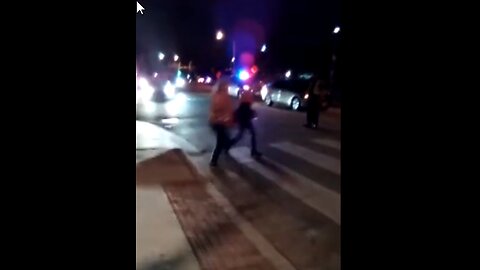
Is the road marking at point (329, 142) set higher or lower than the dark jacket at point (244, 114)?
lower

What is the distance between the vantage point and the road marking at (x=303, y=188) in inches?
277

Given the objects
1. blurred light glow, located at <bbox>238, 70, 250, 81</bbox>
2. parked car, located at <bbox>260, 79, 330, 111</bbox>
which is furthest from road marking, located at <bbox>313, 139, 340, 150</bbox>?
parked car, located at <bbox>260, 79, 330, 111</bbox>

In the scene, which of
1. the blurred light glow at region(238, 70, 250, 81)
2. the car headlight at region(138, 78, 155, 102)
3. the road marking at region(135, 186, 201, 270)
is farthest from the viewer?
the car headlight at region(138, 78, 155, 102)

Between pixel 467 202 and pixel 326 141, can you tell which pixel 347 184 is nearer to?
pixel 467 202

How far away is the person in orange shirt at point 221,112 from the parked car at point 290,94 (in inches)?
527

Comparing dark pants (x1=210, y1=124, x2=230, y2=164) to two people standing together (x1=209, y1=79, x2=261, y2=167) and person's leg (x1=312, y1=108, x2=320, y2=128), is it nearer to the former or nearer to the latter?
two people standing together (x1=209, y1=79, x2=261, y2=167)

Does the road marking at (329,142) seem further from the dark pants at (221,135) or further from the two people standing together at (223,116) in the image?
the dark pants at (221,135)

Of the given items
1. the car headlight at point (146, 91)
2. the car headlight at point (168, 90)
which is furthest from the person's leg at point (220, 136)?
the car headlight at point (168, 90)

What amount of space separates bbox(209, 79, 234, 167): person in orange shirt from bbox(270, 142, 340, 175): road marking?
1814 mm

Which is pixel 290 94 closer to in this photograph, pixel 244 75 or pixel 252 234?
pixel 244 75

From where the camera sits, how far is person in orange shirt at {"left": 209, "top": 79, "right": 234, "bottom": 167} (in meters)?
9.48

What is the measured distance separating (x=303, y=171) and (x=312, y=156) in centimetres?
158

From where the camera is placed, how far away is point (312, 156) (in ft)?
36.1
